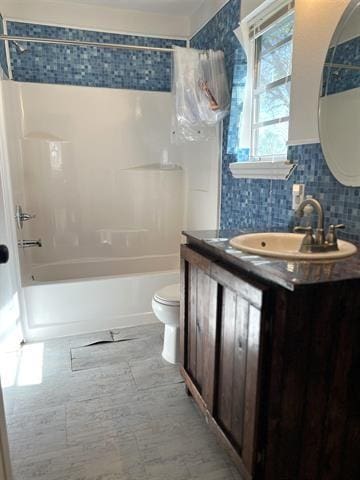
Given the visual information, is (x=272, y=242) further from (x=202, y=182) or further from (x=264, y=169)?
(x=202, y=182)

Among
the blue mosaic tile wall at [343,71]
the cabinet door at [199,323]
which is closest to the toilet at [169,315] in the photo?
the cabinet door at [199,323]

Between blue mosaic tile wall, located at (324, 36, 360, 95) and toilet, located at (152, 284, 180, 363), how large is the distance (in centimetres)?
136

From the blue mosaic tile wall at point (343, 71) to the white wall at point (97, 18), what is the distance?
1.97 meters

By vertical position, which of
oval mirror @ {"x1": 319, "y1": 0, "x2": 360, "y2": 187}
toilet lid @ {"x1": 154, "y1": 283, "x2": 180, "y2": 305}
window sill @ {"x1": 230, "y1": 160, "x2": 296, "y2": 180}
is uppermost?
oval mirror @ {"x1": 319, "y1": 0, "x2": 360, "y2": 187}

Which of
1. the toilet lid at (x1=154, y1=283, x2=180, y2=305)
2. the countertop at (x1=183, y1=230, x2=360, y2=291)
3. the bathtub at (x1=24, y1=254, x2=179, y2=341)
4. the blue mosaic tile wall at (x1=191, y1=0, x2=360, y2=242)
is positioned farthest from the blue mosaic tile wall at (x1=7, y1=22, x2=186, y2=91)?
the countertop at (x1=183, y1=230, x2=360, y2=291)

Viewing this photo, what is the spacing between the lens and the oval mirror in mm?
1371

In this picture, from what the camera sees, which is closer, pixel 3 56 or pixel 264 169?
pixel 264 169

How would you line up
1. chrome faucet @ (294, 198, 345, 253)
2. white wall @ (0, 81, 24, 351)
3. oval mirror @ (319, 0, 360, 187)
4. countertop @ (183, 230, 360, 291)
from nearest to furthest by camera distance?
1. countertop @ (183, 230, 360, 291)
2. chrome faucet @ (294, 198, 345, 253)
3. oval mirror @ (319, 0, 360, 187)
4. white wall @ (0, 81, 24, 351)

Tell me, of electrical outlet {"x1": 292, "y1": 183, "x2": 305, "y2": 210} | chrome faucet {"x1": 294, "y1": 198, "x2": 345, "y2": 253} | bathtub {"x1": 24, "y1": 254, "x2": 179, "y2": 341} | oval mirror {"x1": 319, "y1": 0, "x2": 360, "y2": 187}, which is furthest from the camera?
bathtub {"x1": 24, "y1": 254, "x2": 179, "y2": 341}

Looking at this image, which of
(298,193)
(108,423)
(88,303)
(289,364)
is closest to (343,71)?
(298,193)

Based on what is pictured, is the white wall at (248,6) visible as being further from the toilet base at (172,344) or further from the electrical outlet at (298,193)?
the toilet base at (172,344)

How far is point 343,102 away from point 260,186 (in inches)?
26.1

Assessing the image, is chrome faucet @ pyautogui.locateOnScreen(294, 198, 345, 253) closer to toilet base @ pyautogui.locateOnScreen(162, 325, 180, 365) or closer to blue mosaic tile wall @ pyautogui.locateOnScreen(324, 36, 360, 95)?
blue mosaic tile wall @ pyautogui.locateOnScreen(324, 36, 360, 95)

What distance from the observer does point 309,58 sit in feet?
5.15
